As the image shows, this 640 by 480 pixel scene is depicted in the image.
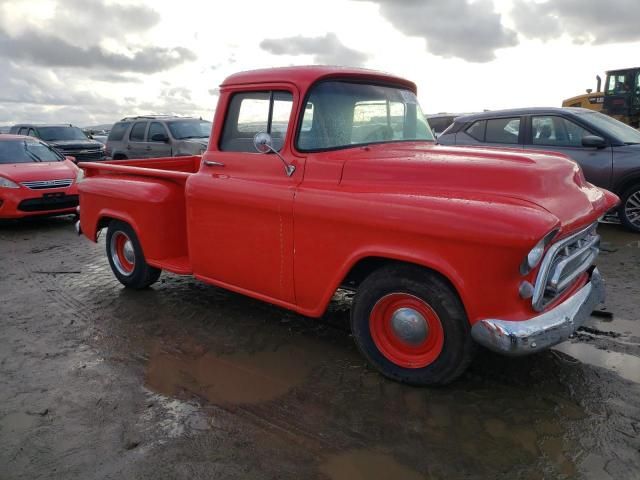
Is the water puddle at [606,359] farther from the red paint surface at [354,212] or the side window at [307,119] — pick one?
the side window at [307,119]

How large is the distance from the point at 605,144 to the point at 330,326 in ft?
17.3

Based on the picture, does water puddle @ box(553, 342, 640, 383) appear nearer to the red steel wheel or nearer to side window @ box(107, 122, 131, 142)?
the red steel wheel

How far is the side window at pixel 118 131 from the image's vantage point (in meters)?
14.3

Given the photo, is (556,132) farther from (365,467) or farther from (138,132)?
(138,132)

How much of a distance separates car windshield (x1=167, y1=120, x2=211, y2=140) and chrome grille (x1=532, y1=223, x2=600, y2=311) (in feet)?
36.3

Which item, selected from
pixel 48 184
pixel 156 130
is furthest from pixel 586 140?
pixel 156 130

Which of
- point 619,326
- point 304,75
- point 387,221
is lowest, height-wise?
point 619,326

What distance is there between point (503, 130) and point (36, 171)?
791 centimetres

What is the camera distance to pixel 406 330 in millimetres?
3250

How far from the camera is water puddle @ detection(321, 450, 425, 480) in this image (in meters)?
2.51

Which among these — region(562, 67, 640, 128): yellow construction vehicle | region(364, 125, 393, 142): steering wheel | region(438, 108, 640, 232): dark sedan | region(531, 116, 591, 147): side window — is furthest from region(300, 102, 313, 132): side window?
region(562, 67, 640, 128): yellow construction vehicle

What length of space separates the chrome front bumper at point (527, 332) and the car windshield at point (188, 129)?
11410 millimetres

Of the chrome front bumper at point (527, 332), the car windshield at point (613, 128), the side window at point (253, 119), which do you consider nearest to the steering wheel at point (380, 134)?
the side window at point (253, 119)

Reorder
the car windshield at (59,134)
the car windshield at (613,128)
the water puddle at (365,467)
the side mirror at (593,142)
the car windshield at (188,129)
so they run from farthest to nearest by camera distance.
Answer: the car windshield at (59,134)
the car windshield at (188,129)
the car windshield at (613,128)
the side mirror at (593,142)
the water puddle at (365,467)
